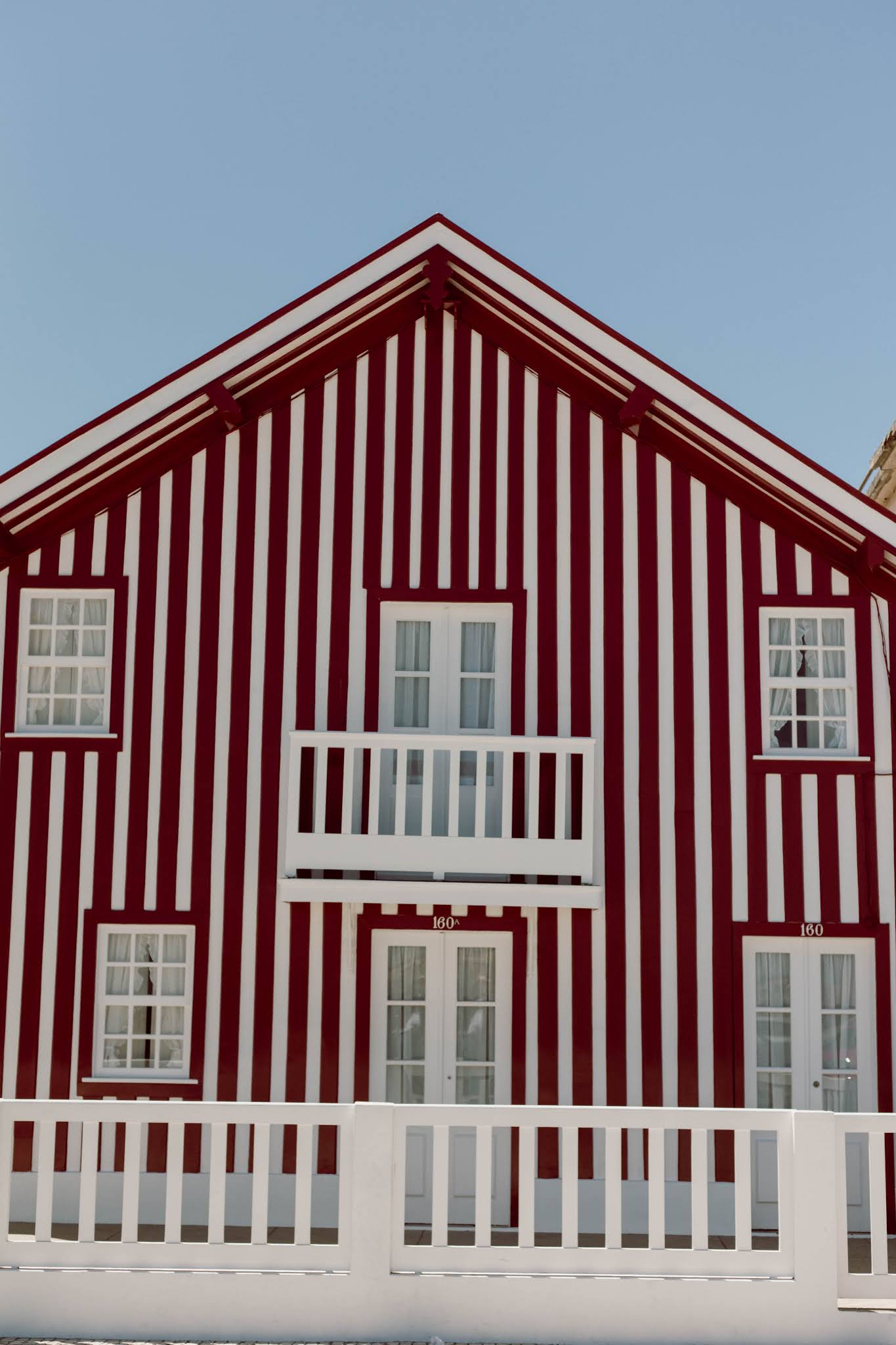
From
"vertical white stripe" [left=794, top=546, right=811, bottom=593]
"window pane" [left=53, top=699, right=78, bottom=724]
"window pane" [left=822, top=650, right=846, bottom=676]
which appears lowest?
"window pane" [left=53, top=699, right=78, bottom=724]

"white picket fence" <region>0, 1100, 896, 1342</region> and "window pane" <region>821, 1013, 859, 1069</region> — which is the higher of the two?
"window pane" <region>821, 1013, 859, 1069</region>

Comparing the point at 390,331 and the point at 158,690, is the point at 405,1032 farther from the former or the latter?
the point at 390,331

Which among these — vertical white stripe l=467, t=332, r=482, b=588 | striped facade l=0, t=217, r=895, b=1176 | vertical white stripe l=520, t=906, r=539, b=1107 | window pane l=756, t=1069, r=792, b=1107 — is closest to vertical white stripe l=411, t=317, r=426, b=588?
striped facade l=0, t=217, r=895, b=1176

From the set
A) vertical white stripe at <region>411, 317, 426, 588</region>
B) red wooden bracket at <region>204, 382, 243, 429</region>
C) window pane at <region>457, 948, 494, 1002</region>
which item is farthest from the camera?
vertical white stripe at <region>411, 317, 426, 588</region>

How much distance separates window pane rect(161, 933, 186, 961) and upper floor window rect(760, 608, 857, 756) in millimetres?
5309

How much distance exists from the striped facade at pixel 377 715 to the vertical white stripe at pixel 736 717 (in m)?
0.02

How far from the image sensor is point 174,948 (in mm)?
11172

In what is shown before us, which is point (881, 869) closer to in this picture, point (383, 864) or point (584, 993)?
point (584, 993)

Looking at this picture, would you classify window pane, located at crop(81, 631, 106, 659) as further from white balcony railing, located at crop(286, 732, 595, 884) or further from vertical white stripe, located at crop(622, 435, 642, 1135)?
vertical white stripe, located at crop(622, 435, 642, 1135)

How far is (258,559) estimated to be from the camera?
11586 mm

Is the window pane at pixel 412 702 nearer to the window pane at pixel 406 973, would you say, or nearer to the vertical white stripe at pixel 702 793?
the window pane at pixel 406 973

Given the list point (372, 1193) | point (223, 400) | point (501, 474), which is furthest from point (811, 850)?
point (223, 400)

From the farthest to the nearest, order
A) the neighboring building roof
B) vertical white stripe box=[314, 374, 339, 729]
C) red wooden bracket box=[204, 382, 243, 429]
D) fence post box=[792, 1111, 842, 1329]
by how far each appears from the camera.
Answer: the neighboring building roof
vertical white stripe box=[314, 374, 339, 729]
red wooden bracket box=[204, 382, 243, 429]
fence post box=[792, 1111, 842, 1329]

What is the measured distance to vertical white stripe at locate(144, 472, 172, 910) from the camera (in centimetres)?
1120
